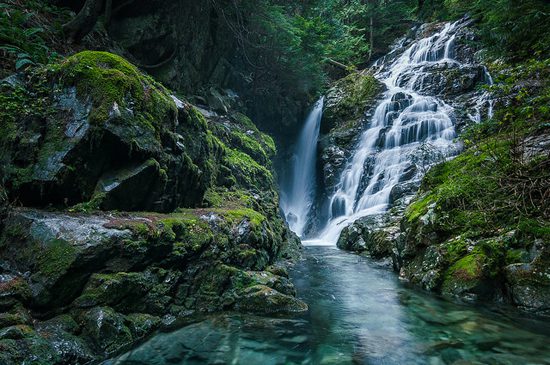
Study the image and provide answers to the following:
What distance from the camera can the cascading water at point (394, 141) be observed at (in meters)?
14.9

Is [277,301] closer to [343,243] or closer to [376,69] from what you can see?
[343,243]

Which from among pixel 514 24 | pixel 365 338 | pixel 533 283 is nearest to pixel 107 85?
pixel 365 338

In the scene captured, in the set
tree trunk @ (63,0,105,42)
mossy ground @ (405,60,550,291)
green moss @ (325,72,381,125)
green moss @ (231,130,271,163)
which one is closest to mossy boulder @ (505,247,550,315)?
mossy ground @ (405,60,550,291)

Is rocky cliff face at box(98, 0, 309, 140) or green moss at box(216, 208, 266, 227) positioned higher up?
rocky cliff face at box(98, 0, 309, 140)

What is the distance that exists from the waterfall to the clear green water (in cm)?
1400

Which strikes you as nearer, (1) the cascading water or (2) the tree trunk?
(2) the tree trunk

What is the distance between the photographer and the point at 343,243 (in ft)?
41.3

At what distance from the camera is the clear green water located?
388cm

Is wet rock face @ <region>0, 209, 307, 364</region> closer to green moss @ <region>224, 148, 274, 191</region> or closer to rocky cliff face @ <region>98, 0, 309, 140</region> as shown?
green moss @ <region>224, 148, 274, 191</region>

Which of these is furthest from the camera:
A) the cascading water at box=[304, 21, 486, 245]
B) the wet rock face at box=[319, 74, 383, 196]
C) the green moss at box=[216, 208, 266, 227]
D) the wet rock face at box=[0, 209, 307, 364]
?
the wet rock face at box=[319, 74, 383, 196]

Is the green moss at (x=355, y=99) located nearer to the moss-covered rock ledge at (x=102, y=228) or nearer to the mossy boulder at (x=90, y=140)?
the moss-covered rock ledge at (x=102, y=228)

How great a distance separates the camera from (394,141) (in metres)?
16.6

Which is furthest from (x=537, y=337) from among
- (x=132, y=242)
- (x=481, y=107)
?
(x=481, y=107)

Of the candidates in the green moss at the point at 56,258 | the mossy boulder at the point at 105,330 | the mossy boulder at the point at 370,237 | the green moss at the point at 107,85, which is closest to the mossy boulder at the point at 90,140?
the green moss at the point at 107,85
